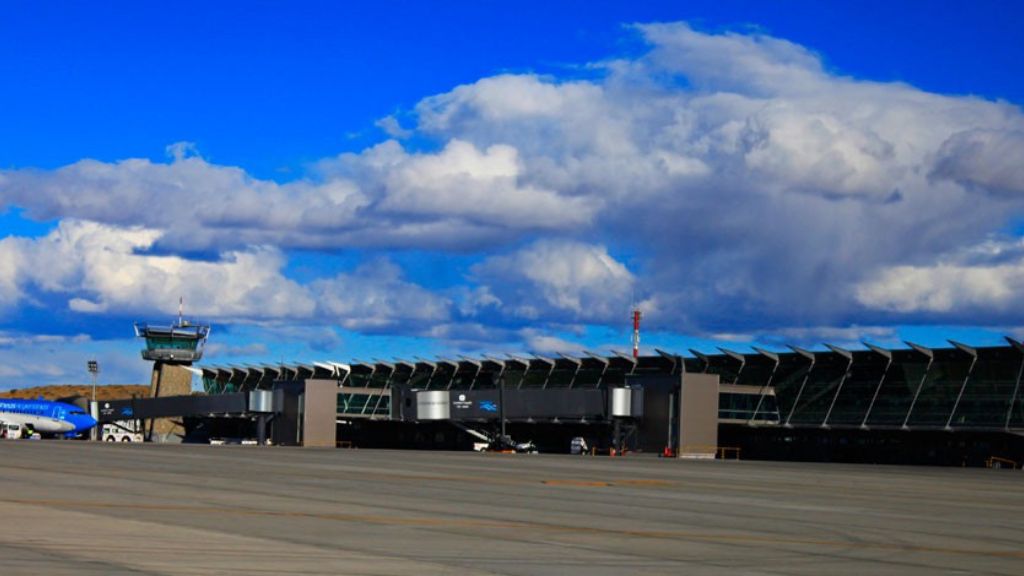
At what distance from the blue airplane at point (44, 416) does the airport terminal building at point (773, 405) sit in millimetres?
35144

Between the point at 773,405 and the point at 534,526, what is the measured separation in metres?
94.5

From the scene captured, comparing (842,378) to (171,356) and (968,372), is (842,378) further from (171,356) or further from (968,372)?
(171,356)

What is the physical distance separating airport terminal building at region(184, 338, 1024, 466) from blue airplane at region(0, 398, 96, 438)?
115 ft

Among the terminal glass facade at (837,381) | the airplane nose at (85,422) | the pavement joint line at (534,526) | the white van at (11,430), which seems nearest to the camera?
the pavement joint line at (534,526)

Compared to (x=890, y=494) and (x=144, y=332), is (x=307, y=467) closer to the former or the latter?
(x=890, y=494)

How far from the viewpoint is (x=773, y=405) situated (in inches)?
4606

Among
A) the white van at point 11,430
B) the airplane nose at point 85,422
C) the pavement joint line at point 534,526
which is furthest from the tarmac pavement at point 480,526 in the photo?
the airplane nose at point 85,422

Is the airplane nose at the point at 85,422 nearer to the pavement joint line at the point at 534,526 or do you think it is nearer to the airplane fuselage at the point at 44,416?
the airplane fuselage at the point at 44,416

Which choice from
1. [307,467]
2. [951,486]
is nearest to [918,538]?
[951,486]

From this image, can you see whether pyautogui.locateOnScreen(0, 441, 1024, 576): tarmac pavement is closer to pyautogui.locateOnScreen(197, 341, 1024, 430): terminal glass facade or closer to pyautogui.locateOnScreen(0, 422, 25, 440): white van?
pyautogui.locateOnScreen(197, 341, 1024, 430): terminal glass facade

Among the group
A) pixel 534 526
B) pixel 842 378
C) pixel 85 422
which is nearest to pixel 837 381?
pixel 842 378

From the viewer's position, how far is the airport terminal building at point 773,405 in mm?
99062

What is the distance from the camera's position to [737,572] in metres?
18.8

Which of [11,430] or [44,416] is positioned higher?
[44,416]
